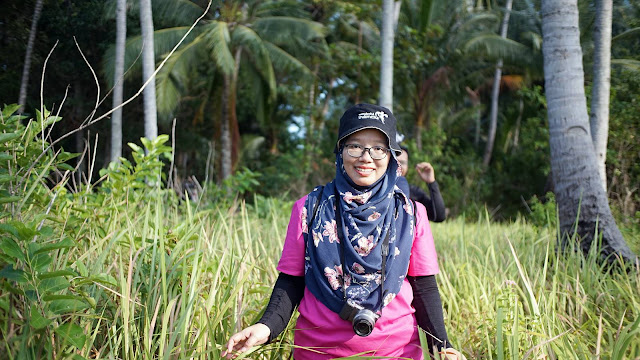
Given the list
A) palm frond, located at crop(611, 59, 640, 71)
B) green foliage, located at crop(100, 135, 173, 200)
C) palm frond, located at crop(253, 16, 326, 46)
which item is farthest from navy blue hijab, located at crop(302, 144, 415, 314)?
palm frond, located at crop(253, 16, 326, 46)

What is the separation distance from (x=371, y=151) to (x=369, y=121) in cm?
9

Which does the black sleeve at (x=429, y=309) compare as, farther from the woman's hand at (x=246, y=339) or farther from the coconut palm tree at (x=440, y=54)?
the coconut palm tree at (x=440, y=54)

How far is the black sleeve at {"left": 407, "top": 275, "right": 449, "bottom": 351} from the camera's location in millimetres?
1718

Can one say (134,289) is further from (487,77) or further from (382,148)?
(487,77)

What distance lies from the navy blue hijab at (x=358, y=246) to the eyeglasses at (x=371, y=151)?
4 centimetres

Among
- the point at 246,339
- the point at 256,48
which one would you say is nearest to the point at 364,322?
the point at 246,339

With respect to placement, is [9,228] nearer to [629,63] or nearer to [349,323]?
[349,323]

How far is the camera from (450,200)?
600 inches

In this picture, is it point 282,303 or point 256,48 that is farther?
point 256,48

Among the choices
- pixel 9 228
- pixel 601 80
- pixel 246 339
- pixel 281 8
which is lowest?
pixel 246 339

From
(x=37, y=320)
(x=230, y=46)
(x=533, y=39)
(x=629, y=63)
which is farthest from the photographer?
(x=533, y=39)

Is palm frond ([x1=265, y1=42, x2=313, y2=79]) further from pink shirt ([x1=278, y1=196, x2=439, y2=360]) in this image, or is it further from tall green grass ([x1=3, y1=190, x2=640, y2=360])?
pink shirt ([x1=278, y1=196, x2=439, y2=360])

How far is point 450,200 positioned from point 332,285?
46.2ft

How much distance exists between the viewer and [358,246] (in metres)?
1.66
